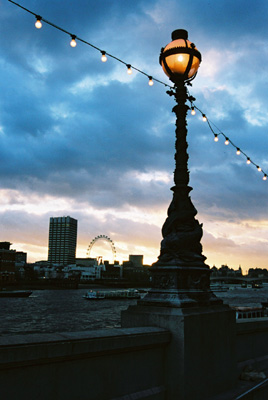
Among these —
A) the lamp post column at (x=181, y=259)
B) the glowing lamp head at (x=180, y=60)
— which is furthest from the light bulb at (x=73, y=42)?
the lamp post column at (x=181, y=259)

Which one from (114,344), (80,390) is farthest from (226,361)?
(80,390)

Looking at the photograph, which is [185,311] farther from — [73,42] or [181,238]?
[73,42]

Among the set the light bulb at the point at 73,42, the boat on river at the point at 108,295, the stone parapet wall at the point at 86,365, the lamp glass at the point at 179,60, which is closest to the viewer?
the stone parapet wall at the point at 86,365

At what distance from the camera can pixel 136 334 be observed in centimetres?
440

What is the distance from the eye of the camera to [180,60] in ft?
20.4

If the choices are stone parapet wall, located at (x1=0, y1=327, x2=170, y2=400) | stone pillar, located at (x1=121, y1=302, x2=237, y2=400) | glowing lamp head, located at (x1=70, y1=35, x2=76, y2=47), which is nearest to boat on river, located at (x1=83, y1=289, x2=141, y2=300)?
glowing lamp head, located at (x1=70, y1=35, x2=76, y2=47)

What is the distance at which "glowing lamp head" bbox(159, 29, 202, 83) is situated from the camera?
6.21 metres

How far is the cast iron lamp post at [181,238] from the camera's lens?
5.18 m

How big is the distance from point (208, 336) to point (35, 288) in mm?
140956

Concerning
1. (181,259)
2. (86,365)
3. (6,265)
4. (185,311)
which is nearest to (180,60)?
(181,259)

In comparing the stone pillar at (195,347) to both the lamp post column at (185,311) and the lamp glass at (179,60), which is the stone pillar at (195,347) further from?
the lamp glass at (179,60)

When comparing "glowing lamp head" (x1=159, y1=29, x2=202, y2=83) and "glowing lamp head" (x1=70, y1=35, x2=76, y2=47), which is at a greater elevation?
"glowing lamp head" (x1=70, y1=35, x2=76, y2=47)

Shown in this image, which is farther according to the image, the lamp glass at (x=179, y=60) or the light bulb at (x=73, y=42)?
the light bulb at (x=73, y=42)

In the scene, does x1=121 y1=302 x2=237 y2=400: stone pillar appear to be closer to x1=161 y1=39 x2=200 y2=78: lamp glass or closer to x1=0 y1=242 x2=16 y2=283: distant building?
x1=161 y1=39 x2=200 y2=78: lamp glass
